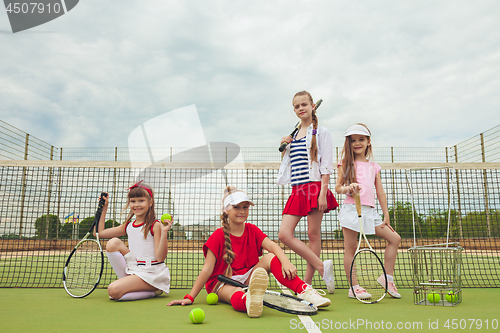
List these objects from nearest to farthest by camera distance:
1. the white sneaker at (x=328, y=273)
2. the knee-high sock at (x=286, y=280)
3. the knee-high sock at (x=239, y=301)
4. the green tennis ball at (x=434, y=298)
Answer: the knee-high sock at (x=239, y=301) → the knee-high sock at (x=286, y=280) → the green tennis ball at (x=434, y=298) → the white sneaker at (x=328, y=273)

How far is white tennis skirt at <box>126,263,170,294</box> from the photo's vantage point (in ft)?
12.1

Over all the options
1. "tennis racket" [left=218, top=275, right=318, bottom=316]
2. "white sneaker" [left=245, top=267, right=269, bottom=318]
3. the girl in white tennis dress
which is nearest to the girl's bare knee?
"tennis racket" [left=218, top=275, right=318, bottom=316]

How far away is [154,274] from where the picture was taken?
374cm

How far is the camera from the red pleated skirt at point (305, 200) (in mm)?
3688

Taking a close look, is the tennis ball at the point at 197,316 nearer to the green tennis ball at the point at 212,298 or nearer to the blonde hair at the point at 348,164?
the green tennis ball at the point at 212,298

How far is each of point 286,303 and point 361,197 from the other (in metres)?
1.43

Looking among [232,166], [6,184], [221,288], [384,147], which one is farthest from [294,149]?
[384,147]

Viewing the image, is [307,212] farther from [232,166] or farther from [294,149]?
[232,166]

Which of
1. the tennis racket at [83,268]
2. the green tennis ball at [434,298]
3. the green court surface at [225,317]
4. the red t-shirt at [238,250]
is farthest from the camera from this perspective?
the tennis racket at [83,268]

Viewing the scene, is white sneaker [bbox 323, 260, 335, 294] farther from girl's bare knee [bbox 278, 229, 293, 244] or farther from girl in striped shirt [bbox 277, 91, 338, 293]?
girl's bare knee [bbox 278, 229, 293, 244]

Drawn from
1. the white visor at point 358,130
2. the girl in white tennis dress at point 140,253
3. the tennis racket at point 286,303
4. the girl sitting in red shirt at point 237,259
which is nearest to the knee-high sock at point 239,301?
the girl sitting in red shirt at point 237,259

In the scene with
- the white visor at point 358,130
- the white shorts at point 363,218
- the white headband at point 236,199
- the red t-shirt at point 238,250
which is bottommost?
the red t-shirt at point 238,250

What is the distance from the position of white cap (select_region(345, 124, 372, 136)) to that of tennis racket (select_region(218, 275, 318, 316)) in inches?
74.3

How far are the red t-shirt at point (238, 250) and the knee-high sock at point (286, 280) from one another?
33 cm
